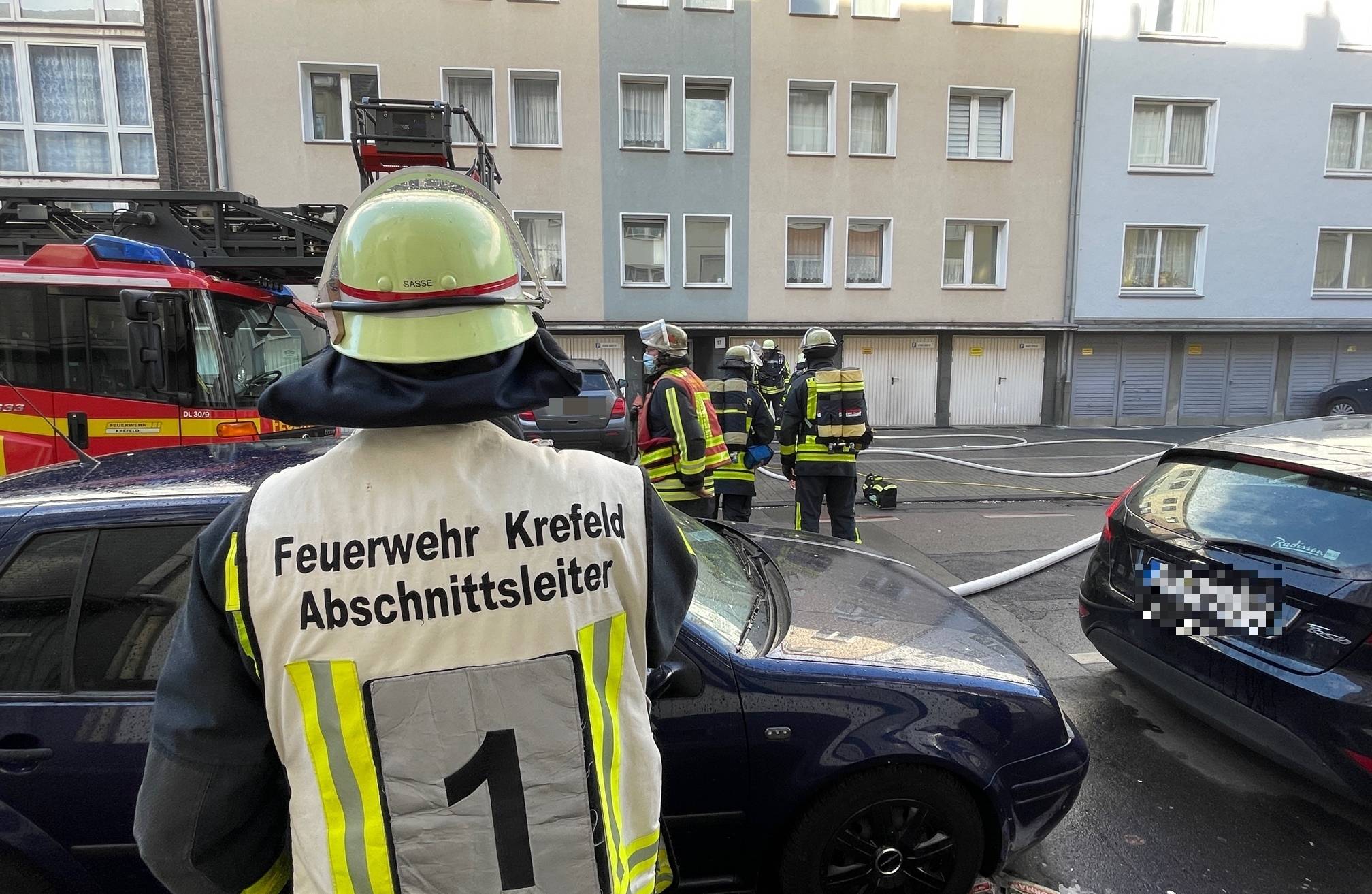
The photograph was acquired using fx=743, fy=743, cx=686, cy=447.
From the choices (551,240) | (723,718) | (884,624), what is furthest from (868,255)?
(723,718)

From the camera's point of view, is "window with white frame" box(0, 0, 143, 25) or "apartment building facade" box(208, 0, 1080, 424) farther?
"apartment building facade" box(208, 0, 1080, 424)

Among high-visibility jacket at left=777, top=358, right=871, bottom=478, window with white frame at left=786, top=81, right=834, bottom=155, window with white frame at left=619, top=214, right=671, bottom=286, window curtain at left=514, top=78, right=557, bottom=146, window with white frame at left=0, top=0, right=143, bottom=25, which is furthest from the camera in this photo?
window with white frame at left=786, top=81, right=834, bottom=155

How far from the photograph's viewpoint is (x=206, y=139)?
14.8 m

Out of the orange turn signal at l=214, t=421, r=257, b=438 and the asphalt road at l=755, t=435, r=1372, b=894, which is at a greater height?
the orange turn signal at l=214, t=421, r=257, b=438

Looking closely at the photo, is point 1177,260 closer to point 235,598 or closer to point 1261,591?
point 1261,591

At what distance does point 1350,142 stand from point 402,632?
1005 inches

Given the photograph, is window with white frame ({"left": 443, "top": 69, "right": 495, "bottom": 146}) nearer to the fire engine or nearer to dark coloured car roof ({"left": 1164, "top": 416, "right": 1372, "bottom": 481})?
the fire engine

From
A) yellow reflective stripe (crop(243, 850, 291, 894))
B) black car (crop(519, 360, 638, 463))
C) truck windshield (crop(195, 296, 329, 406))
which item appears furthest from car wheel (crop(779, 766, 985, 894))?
black car (crop(519, 360, 638, 463))

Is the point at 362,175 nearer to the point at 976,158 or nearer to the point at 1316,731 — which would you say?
the point at 1316,731

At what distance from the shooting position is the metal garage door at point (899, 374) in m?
17.8

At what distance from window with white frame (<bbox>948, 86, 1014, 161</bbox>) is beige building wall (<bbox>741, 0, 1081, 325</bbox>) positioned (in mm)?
216

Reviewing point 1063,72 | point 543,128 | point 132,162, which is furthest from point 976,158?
point 132,162

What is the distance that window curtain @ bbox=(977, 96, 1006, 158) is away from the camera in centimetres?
1744

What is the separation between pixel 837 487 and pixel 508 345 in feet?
17.5
